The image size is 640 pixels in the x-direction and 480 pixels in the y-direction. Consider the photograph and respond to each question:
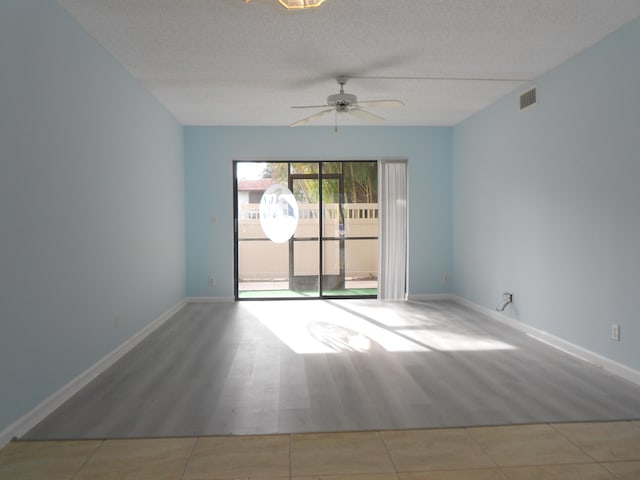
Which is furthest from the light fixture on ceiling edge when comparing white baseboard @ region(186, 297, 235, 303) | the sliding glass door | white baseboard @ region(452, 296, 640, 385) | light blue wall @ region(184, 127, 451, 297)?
white baseboard @ region(186, 297, 235, 303)

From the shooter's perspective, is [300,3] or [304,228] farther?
[304,228]

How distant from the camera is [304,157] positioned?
6883 mm

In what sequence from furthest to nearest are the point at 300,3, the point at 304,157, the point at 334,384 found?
the point at 304,157 < the point at 334,384 < the point at 300,3

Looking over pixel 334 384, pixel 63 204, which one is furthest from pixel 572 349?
pixel 63 204

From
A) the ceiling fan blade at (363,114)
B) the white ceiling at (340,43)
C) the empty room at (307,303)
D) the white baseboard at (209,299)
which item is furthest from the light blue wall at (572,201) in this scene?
the white baseboard at (209,299)

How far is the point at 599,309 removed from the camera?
12.2ft

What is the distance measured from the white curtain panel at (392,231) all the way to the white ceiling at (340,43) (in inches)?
68.2

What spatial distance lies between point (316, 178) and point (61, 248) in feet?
14.6

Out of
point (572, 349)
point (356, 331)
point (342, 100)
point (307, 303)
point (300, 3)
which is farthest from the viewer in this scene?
point (307, 303)

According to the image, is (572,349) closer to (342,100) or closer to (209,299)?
(342,100)

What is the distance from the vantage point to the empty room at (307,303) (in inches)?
97.3

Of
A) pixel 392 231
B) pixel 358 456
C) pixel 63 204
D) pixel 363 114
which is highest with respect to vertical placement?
pixel 363 114

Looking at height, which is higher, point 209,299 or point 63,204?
point 63,204

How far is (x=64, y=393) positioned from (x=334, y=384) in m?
1.80
